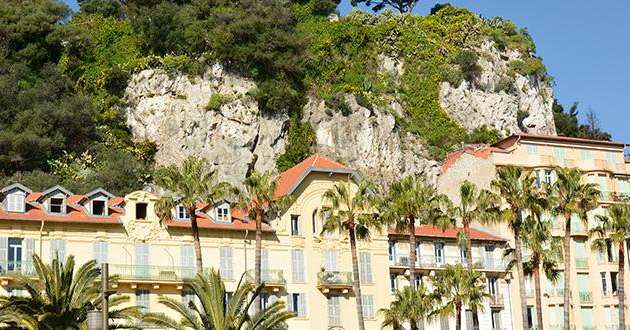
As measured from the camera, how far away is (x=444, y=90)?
303 ft

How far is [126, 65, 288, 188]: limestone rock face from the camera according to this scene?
76812 mm

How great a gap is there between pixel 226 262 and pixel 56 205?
33.1 ft

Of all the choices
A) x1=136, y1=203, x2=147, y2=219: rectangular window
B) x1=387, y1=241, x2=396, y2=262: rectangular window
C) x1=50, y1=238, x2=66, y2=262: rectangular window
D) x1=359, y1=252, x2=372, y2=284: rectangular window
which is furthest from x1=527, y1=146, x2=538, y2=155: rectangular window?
x1=50, y1=238, x2=66, y2=262: rectangular window

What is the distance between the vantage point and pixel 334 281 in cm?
5959

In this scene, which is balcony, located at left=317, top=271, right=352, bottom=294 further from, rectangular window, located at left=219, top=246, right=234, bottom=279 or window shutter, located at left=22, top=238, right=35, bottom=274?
window shutter, located at left=22, top=238, right=35, bottom=274

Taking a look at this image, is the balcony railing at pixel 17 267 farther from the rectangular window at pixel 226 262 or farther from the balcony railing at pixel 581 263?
the balcony railing at pixel 581 263

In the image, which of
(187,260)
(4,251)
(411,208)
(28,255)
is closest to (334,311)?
(187,260)

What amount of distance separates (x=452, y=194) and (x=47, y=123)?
3153 centimetres

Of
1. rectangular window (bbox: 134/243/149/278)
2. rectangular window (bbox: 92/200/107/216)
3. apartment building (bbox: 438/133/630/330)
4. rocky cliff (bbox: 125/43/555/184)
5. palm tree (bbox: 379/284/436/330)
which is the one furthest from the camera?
rocky cliff (bbox: 125/43/555/184)

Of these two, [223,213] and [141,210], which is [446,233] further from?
[141,210]

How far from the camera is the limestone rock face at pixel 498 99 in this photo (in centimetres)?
9206

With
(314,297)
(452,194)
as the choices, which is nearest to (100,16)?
(452,194)

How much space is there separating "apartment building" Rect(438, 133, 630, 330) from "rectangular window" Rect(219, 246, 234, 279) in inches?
843

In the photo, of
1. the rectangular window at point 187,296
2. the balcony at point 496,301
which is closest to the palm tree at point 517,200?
the balcony at point 496,301
